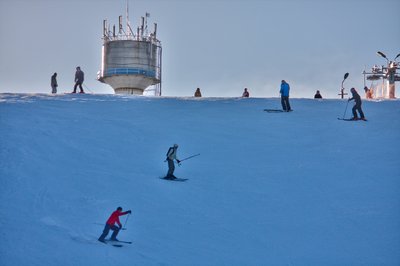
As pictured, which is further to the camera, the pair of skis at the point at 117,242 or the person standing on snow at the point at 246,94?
the person standing on snow at the point at 246,94

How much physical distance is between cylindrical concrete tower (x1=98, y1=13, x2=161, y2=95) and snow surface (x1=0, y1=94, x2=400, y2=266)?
18.0 metres

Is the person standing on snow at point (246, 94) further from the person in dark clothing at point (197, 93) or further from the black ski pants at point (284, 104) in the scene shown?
the black ski pants at point (284, 104)

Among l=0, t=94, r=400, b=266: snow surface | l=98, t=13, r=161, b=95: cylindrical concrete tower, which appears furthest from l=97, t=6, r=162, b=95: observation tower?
l=0, t=94, r=400, b=266: snow surface

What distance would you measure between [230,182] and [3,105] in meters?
12.7

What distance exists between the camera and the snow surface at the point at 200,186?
1606cm

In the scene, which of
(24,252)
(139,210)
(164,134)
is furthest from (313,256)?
(164,134)

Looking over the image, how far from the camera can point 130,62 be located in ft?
163

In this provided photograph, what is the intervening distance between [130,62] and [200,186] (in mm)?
30138

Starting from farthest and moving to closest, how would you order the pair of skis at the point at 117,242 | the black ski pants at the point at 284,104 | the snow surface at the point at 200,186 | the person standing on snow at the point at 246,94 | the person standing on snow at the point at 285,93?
the person standing on snow at the point at 246,94
the black ski pants at the point at 284,104
the person standing on snow at the point at 285,93
the snow surface at the point at 200,186
the pair of skis at the point at 117,242

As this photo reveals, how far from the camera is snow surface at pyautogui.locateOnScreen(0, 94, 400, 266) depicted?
52.7 feet

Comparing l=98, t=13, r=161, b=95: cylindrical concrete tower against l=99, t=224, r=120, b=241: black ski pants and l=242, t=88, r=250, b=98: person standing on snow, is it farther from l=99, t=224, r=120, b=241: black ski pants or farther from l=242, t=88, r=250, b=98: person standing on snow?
l=99, t=224, r=120, b=241: black ski pants

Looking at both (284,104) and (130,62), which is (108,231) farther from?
(130,62)

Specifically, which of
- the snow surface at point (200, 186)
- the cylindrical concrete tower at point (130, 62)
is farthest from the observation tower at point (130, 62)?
the snow surface at point (200, 186)

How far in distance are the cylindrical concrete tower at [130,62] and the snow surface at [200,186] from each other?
59.0 ft
